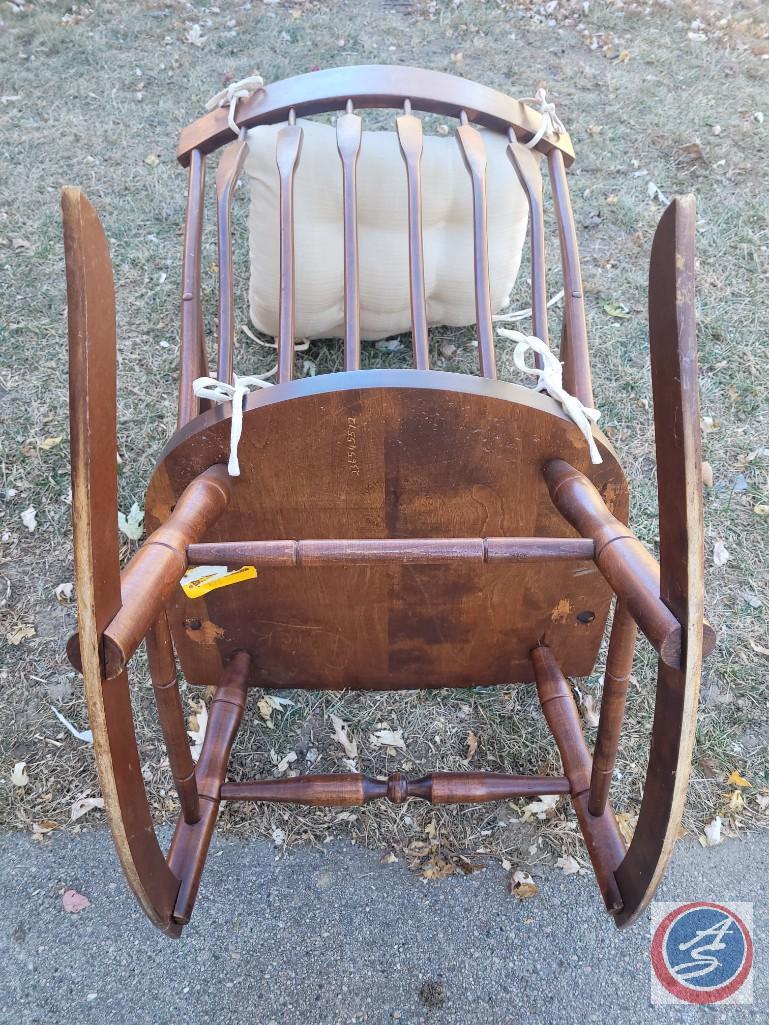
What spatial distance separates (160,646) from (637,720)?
3.27 ft

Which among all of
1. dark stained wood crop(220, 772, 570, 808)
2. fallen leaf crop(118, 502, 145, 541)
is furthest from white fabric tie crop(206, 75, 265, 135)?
dark stained wood crop(220, 772, 570, 808)

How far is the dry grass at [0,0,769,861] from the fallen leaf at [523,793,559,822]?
0.02m

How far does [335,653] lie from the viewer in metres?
1.31

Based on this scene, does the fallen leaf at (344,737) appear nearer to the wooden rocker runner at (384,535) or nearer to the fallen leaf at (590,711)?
the wooden rocker runner at (384,535)

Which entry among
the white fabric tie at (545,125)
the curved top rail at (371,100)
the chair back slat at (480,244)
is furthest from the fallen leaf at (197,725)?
the white fabric tie at (545,125)

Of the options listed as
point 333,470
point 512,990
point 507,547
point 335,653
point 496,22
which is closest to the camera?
point 507,547

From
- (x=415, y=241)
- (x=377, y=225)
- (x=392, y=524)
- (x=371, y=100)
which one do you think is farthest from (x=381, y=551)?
(x=377, y=225)

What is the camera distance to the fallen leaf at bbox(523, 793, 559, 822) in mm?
1360

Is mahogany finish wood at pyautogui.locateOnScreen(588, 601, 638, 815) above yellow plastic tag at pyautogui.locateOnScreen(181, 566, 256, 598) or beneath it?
beneath

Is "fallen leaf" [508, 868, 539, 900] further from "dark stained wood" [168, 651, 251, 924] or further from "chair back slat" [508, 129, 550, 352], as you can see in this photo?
"chair back slat" [508, 129, 550, 352]

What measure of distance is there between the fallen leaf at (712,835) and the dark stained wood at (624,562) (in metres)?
0.69

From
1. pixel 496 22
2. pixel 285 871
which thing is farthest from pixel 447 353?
pixel 496 22

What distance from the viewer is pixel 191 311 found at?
1.31m

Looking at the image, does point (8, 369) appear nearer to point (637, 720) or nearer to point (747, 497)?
point (637, 720)
